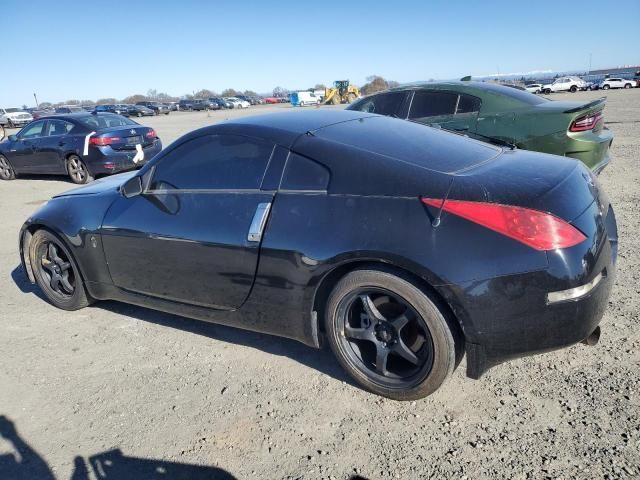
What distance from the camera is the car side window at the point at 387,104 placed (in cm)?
651

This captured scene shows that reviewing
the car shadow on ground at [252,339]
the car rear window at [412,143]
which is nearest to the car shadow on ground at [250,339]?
the car shadow on ground at [252,339]

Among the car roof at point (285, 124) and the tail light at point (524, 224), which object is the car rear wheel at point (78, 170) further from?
the tail light at point (524, 224)

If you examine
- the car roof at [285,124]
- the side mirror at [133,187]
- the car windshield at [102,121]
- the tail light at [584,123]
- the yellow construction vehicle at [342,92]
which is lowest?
the yellow construction vehicle at [342,92]

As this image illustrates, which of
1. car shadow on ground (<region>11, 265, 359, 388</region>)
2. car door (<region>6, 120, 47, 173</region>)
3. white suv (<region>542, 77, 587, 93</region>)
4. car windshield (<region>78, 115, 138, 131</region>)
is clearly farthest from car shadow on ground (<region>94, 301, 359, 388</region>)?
white suv (<region>542, 77, 587, 93</region>)

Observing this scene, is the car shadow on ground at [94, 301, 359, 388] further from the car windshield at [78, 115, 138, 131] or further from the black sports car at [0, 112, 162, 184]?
the car windshield at [78, 115, 138, 131]

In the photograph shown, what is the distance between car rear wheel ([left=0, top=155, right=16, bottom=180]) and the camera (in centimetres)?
1079

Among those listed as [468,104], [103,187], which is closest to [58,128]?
[103,187]

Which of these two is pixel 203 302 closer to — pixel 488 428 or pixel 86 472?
pixel 86 472

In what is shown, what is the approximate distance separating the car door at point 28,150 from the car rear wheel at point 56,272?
733 cm

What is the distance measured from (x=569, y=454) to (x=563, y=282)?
0.77m

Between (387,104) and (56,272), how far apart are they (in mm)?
4728

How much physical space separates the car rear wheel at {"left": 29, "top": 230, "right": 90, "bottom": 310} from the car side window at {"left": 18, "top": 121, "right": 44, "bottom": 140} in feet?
24.7

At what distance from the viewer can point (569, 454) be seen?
2.09m

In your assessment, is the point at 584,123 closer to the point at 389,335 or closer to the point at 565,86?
the point at 389,335
